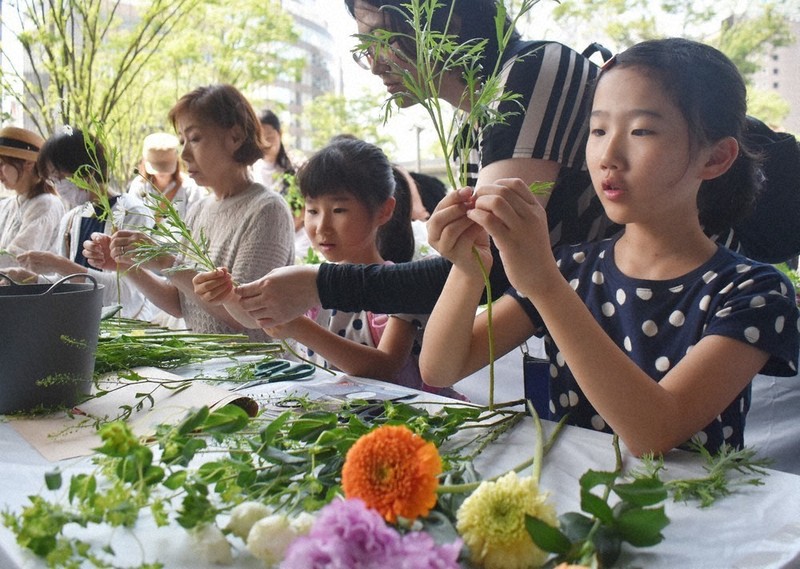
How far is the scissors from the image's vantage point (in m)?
1.23

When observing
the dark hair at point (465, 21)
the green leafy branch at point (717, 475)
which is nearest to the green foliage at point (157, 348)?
the dark hair at point (465, 21)

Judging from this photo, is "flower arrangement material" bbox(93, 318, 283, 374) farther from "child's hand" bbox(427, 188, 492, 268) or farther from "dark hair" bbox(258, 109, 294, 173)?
"dark hair" bbox(258, 109, 294, 173)

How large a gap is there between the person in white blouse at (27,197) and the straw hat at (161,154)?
643 millimetres

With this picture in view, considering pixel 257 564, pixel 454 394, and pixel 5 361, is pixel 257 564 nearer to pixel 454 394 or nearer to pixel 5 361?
pixel 5 361

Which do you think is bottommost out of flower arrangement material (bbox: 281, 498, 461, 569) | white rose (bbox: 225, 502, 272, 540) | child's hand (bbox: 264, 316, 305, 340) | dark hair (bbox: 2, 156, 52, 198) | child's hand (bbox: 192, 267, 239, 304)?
child's hand (bbox: 264, 316, 305, 340)

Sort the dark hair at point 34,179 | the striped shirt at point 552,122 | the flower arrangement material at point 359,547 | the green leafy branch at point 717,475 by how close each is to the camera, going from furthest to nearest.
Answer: the dark hair at point 34,179
the striped shirt at point 552,122
the green leafy branch at point 717,475
the flower arrangement material at point 359,547

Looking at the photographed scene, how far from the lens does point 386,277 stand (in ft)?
4.05

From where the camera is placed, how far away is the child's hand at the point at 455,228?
0.88 metres

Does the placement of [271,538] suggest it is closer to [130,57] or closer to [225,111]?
[225,111]

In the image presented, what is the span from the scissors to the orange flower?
2.45 ft

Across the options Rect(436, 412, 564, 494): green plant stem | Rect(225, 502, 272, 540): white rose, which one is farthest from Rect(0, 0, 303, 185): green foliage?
Rect(225, 502, 272, 540): white rose

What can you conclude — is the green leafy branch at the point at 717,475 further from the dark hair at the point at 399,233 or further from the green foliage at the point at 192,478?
the dark hair at the point at 399,233

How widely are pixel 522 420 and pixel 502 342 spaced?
30 cm

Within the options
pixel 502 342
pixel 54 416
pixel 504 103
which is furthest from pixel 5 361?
pixel 504 103
